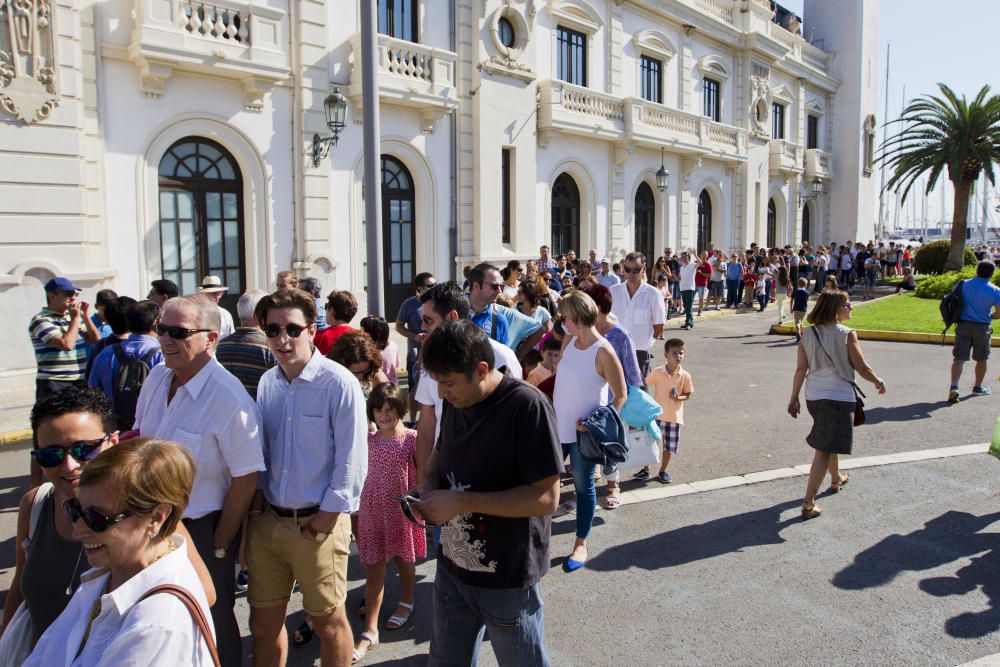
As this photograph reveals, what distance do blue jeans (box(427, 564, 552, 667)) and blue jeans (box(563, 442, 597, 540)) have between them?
1935 millimetres

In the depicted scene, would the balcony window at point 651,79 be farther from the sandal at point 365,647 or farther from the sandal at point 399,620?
the sandal at point 365,647

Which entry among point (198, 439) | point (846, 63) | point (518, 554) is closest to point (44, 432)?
point (198, 439)

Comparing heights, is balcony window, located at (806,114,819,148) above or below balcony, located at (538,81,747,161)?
above

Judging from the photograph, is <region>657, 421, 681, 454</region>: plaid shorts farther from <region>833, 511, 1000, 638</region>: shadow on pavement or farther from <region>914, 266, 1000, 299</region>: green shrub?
<region>914, 266, 1000, 299</region>: green shrub

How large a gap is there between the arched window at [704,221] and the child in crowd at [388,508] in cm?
2363

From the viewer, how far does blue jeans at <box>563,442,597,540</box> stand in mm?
4816

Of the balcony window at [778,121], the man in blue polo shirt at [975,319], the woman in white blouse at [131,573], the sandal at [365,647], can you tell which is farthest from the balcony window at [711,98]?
the woman in white blouse at [131,573]

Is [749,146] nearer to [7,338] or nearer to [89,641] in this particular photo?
[7,338]

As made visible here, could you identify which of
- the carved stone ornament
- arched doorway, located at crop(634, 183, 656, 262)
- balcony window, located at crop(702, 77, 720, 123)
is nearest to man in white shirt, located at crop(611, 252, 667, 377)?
the carved stone ornament

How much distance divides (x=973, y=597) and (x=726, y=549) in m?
1.46

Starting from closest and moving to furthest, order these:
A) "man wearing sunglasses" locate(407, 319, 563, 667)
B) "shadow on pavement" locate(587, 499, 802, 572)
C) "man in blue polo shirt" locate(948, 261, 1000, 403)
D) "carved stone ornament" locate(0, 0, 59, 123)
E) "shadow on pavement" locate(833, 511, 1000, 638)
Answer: "man wearing sunglasses" locate(407, 319, 563, 667) → "shadow on pavement" locate(833, 511, 1000, 638) → "shadow on pavement" locate(587, 499, 802, 572) → "man in blue polo shirt" locate(948, 261, 1000, 403) → "carved stone ornament" locate(0, 0, 59, 123)

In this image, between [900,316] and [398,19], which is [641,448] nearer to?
[398,19]

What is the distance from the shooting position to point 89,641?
70.9 inches

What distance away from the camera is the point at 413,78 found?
15016mm
